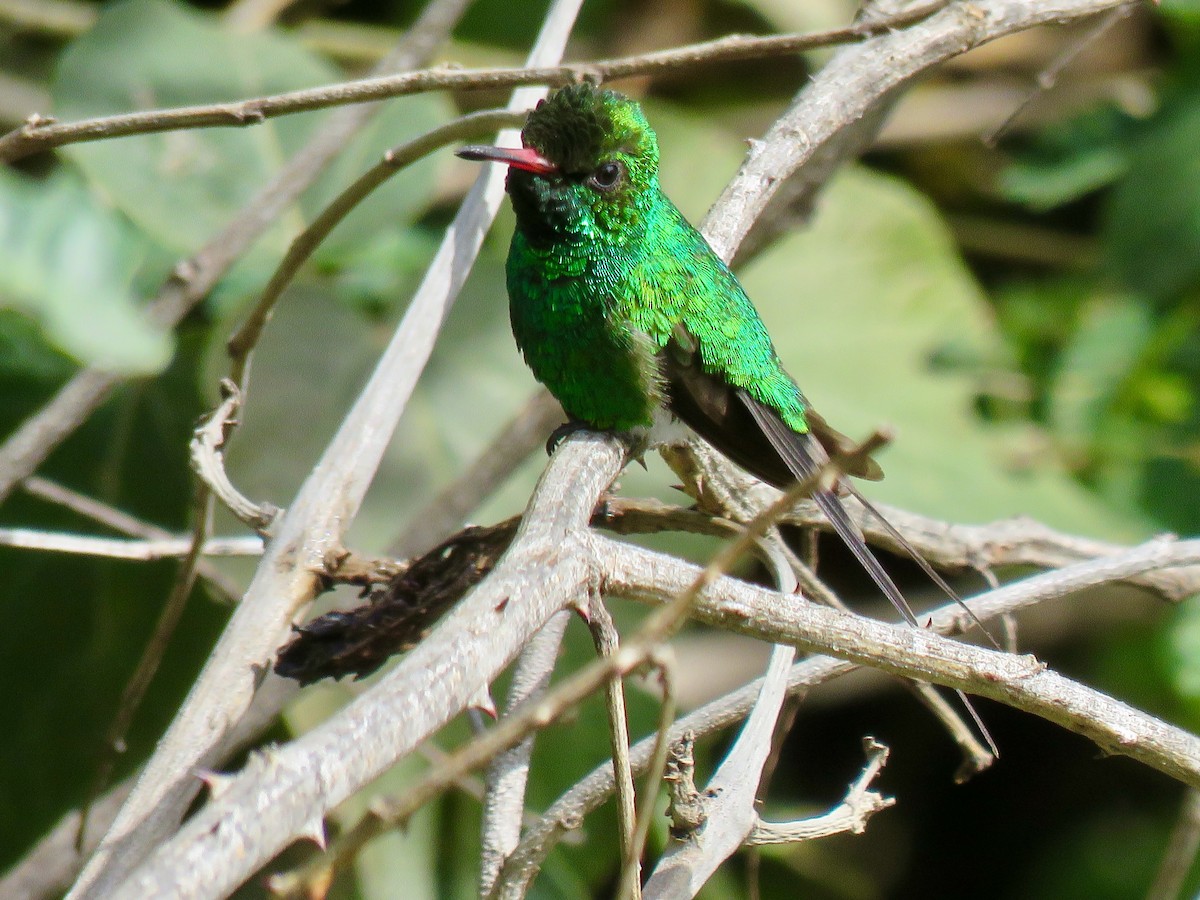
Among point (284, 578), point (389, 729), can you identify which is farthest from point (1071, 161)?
point (389, 729)

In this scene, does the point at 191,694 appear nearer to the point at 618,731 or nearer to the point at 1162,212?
the point at 618,731

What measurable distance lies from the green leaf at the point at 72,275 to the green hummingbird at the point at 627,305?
1524mm

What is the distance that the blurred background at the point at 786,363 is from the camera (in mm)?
3230

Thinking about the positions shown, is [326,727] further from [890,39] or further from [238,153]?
[238,153]

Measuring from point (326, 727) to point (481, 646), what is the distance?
20cm

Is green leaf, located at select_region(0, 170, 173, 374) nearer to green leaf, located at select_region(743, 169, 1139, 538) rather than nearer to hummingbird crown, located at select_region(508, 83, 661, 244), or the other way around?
hummingbird crown, located at select_region(508, 83, 661, 244)

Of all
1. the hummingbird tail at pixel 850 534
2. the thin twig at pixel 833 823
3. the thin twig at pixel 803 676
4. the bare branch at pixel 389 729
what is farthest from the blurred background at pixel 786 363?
the bare branch at pixel 389 729

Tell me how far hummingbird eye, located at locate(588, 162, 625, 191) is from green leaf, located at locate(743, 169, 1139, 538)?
1423mm

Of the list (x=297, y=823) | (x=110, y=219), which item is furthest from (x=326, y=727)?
(x=110, y=219)

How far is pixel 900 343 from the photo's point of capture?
14.4 feet

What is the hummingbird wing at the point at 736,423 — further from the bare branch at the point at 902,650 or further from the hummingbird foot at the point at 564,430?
the bare branch at the point at 902,650

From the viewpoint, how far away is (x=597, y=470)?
1.80m

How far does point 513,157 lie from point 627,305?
45 centimetres

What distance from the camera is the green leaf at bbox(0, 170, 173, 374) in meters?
0.89
